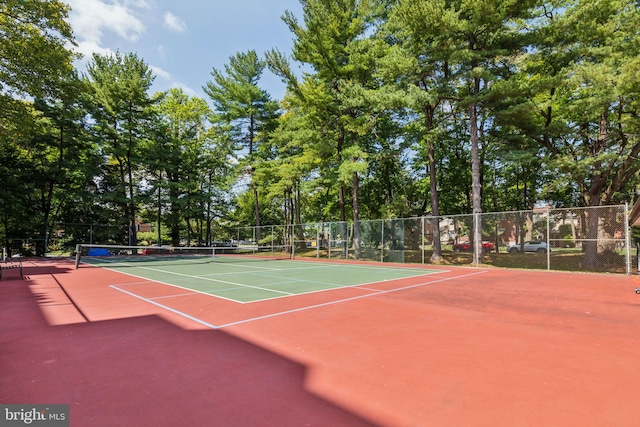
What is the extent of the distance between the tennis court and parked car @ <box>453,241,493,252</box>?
35.9 ft

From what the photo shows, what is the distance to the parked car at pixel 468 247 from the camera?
60.8ft

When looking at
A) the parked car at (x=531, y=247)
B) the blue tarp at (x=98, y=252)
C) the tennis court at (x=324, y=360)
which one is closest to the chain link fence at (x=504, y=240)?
the parked car at (x=531, y=247)

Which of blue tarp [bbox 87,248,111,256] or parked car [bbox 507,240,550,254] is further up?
parked car [bbox 507,240,550,254]

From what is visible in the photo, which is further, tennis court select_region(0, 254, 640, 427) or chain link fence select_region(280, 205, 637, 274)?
chain link fence select_region(280, 205, 637, 274)

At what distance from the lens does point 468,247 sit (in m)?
19.1

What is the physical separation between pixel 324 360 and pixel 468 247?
1757 cm

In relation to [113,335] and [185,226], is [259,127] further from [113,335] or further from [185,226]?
[113,335]

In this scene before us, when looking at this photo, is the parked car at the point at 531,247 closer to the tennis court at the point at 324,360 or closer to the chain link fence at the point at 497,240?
the chain link fence at the point at 497,240

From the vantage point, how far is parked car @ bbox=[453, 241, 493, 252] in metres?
18.5

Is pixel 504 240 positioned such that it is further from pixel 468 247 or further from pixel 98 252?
pixel 98 252

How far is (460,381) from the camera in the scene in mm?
3346

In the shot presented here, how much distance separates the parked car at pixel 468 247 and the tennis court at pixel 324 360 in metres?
10.9

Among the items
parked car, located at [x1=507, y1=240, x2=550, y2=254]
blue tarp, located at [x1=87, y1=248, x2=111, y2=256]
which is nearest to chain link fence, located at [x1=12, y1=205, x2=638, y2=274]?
parked car, located at [x1=507, y1=240, x2=550, y2=254]

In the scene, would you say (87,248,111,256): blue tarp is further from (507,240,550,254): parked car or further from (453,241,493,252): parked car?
(507,240,550,254): parked car
